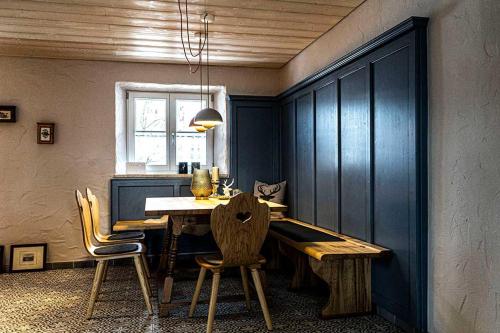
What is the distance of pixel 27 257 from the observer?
15.0 feet

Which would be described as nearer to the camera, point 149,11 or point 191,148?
point 149,11

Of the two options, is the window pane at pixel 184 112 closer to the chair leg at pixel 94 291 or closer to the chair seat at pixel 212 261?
the chair leg at pixel 94 291

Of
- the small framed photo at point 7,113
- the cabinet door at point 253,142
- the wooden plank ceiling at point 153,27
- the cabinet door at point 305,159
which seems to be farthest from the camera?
the cabinet door at point 253,142

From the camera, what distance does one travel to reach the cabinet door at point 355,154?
10.4 feet

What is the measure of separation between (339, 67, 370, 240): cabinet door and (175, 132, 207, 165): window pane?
2.40m

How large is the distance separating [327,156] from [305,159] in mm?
540

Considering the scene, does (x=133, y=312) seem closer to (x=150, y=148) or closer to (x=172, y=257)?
(x=172, y=257)

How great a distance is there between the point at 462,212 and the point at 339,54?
198 cm

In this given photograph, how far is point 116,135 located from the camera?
487cm

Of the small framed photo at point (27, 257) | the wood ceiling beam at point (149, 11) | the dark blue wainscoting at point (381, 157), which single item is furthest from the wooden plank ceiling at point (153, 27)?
the small framed photo at point (27, 257)

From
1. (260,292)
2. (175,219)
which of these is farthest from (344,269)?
(175,219)

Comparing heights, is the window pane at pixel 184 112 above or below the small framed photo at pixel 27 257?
above

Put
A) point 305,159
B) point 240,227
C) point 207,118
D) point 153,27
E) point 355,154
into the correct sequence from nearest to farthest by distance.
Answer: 1. point 240,227
2. point 355,154
3. point 207,118
4. point 153,27
5. point 305,159

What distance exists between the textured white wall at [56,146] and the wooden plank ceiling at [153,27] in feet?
0.69
